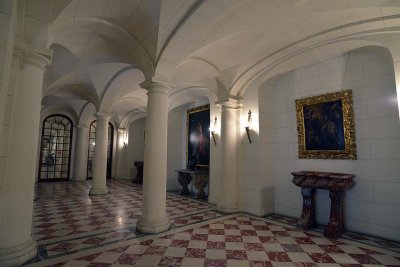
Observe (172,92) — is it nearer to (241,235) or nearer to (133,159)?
(241,235)

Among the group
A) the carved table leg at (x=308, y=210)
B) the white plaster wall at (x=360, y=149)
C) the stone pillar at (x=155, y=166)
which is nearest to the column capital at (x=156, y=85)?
the stone pillar at (x=155, y=166)

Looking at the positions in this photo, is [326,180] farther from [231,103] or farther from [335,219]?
[231,103]

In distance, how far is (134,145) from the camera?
538 inches

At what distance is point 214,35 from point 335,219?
4195mm

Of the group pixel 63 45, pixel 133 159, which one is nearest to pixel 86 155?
pixel 133 159

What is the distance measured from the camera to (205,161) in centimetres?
816

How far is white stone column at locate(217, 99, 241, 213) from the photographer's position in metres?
5.75

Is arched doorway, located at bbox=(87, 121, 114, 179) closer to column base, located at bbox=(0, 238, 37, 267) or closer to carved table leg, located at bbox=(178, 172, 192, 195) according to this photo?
carved table leg, located at bbox=(178, 172, 192, 195)

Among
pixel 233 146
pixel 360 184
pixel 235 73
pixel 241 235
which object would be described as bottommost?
pixel 241 235

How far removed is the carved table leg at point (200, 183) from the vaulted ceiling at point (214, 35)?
302cm

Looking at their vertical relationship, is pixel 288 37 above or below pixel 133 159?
above

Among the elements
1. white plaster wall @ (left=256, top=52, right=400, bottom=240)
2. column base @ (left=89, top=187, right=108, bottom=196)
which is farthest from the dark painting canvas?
column base @ (left=89, top=187, right=108, bottom=196)

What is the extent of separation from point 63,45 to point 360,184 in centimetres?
687

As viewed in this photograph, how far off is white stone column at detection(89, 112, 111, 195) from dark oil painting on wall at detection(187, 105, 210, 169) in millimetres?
3176
